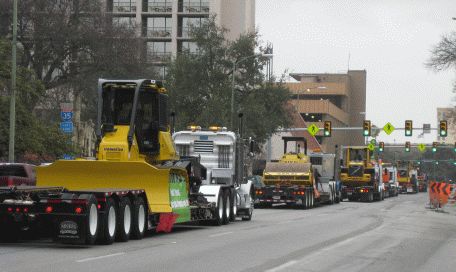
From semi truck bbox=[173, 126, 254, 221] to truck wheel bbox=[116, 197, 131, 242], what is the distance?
9.94 m

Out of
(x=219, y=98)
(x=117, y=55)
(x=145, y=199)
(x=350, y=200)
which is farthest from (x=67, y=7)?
(x=145, y=199)

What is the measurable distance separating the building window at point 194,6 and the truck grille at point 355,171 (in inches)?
1630

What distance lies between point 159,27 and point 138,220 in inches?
3371

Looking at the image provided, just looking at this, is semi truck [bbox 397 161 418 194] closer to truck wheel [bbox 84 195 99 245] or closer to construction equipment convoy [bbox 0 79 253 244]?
construction equipment convoy [bbox 0 79 253 244]

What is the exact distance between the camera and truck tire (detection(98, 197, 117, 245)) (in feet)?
64.5

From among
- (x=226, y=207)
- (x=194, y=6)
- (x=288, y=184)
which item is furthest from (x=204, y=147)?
(x=194, y=6)

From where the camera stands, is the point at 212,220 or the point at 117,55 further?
the point at 117,55

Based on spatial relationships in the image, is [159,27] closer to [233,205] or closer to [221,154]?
[221,154]

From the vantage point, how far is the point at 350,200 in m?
70.8

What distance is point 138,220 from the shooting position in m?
21.6

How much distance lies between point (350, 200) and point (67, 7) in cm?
2483

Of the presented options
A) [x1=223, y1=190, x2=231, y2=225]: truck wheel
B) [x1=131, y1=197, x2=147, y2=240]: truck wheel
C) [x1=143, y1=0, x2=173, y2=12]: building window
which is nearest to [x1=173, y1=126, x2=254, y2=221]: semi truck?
[x1=223, y1=190, x2=231, y2=225]: truck wheel

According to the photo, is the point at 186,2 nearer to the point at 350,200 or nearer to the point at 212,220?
the point at 350,200

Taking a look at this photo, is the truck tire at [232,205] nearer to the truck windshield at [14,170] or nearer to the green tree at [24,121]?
the truck windshield at [14,170]
